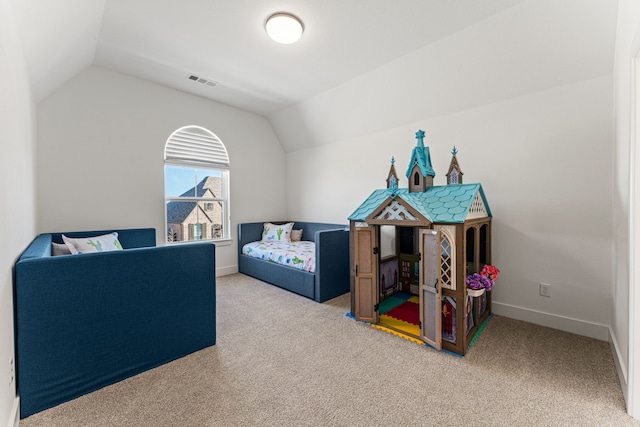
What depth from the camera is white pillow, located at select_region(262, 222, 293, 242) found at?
14.9ft

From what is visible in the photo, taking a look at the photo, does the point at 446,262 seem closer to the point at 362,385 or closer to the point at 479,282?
the point at 479,282

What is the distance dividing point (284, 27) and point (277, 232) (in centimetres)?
301

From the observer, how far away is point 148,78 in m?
3.47

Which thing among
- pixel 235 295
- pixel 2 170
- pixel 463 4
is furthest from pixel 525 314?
pixel 2 170

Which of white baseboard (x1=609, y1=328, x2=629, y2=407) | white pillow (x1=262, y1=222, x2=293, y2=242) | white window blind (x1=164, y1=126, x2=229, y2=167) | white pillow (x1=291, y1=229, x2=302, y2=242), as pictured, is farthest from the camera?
white pillow (x1=291, y1=229, x2=302, y2=242)

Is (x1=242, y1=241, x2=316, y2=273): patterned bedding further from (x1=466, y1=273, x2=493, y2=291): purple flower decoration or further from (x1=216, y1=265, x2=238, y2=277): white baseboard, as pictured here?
(x1=466, y1=273, x2=493, y2=291): purple flower decoration

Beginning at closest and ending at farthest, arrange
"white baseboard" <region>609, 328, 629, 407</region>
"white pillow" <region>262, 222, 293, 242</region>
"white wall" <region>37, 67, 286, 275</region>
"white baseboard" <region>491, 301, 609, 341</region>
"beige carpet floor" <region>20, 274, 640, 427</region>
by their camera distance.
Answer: "beige carpet floor" <region>20, 274, 640, 427</region>, "white baseboard" <region>609, 328, 629, 407</region>, "white baseboard" <region>491, 301, 609, 341</region>, "white wall" <region>37, 67, 286, 275</region>, "white pillow" <region>262, 222, 293, 242</region>

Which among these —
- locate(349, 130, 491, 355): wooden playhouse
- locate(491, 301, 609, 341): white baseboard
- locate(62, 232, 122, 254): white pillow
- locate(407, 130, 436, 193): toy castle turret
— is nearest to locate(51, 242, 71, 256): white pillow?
locate(62, 232, 122, 254): white pillow

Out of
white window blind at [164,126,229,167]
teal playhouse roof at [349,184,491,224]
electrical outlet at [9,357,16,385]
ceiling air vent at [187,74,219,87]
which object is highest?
ceiling air vent at [187,74,219,87]

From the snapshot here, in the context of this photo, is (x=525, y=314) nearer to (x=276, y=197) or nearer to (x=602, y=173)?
(x=602, y=173)

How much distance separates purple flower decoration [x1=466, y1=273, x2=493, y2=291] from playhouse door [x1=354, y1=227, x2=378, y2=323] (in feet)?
2.57

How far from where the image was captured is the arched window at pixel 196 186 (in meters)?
3.87

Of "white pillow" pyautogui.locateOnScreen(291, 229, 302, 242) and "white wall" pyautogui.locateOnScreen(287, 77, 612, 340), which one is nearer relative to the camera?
"white wall" pyautogui.locateOnScreen(287, 77, 612, 340)

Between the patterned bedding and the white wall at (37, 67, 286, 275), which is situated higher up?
the white wall at (37, 67, 286, 275)
